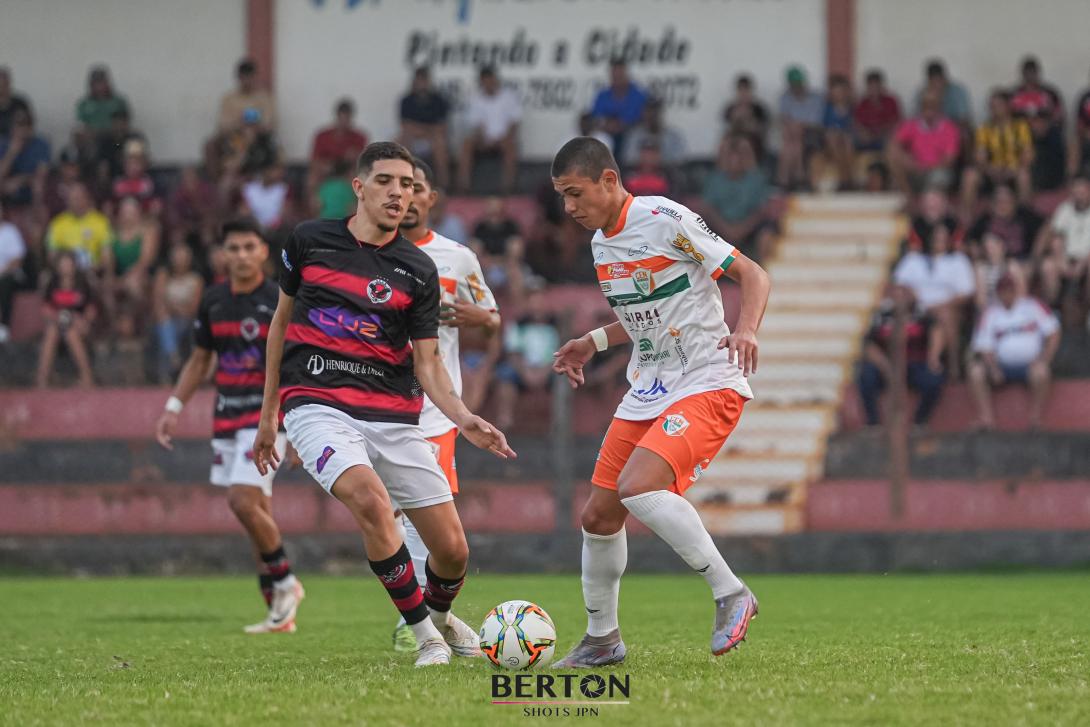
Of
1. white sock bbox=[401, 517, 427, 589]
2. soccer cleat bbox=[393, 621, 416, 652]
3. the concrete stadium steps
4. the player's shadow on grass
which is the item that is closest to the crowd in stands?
the concrete stadium steps

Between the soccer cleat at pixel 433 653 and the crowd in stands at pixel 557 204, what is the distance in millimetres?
9580

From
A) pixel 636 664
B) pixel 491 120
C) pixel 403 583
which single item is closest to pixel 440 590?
pixel 403 583

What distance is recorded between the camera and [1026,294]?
57.7ft

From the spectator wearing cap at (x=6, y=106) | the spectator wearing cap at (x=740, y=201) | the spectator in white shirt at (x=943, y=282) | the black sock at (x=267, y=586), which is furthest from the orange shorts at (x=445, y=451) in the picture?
the spectator wearing cap at (x=6, y=106)

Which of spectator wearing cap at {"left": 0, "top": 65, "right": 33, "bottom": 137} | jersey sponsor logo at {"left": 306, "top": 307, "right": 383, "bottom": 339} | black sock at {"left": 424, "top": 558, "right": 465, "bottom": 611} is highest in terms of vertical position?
spectator wearing cap at {"left": 0, "top": 65, "right": 33, "bottom": 137}

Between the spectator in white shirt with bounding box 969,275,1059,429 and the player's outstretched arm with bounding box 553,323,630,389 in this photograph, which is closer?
the player's outstretched arm with bounding box 553,323,630,389

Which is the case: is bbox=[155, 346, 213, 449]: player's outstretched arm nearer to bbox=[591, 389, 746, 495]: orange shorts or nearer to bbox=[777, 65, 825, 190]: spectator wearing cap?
bbox=[591, 389, 746, 495]: orange shorts

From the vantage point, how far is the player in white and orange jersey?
7.41 m

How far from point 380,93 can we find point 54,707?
17700 mm

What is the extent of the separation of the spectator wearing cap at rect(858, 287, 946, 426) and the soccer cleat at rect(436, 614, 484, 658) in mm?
9161

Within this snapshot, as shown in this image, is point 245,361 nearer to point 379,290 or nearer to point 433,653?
point 379,290

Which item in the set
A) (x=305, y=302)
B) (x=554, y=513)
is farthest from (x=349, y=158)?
(x=305, y=302)

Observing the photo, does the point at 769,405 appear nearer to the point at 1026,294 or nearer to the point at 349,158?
the point at 1026,294

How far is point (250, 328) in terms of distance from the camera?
35.2ft
